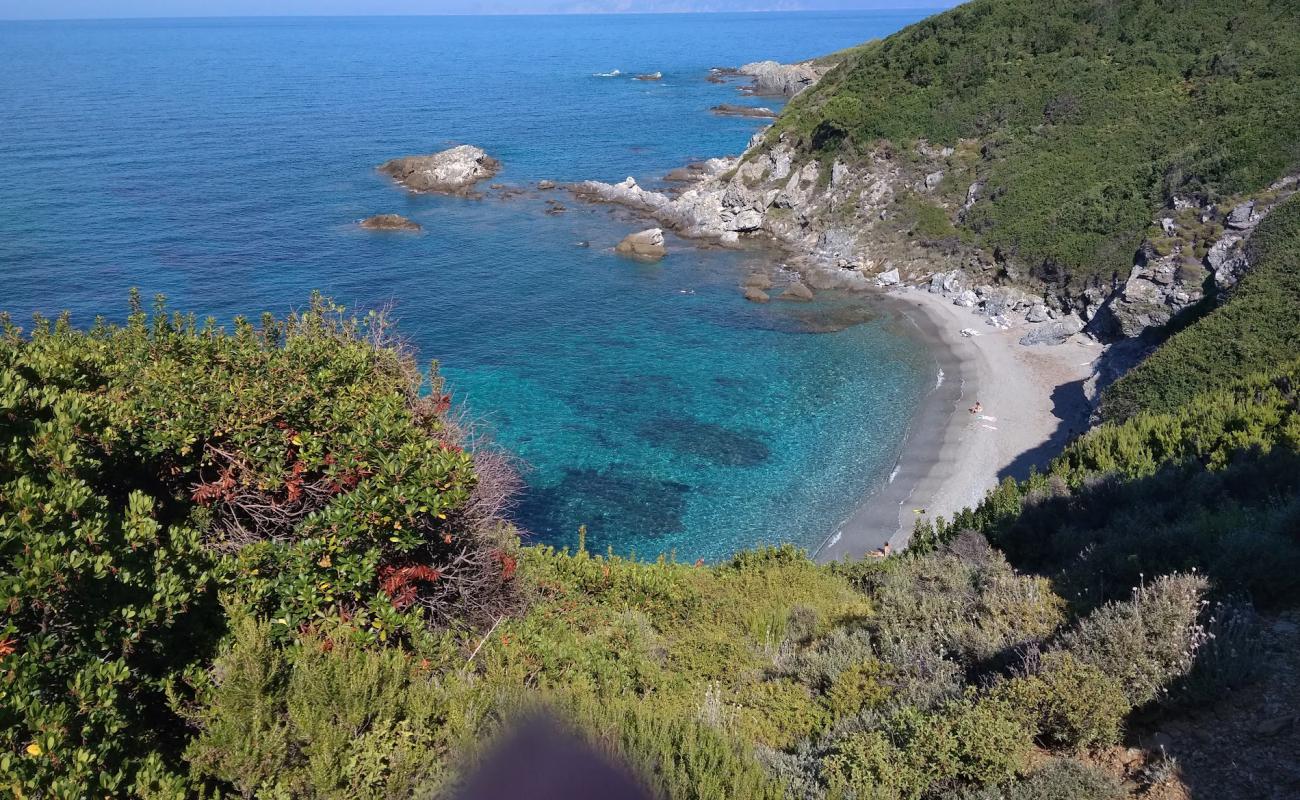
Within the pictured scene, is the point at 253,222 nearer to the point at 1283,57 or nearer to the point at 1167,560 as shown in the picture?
the point at 1167,560

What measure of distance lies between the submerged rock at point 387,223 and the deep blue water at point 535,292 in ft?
3.51

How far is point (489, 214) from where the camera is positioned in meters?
63.1

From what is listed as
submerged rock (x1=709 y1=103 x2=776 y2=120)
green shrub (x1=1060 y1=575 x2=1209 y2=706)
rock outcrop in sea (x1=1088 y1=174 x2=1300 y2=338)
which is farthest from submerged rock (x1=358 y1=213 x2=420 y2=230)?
submerged rock (x1=709 y1=103 x2=776 y2=120)

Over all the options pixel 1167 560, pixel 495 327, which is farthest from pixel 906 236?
pixel 1167 560

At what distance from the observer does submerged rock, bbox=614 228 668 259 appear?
178ft

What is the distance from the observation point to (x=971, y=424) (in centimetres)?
3312

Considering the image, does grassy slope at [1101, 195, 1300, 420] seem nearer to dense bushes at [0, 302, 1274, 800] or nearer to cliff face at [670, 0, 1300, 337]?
cliff face at [670, 0, 1300, 337]

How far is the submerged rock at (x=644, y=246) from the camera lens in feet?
178

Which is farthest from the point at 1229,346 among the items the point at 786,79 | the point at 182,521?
the point at 786,79

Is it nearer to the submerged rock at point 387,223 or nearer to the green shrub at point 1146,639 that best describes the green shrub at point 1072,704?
the green shrub at point 1146,639

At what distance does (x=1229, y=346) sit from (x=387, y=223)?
174 feet

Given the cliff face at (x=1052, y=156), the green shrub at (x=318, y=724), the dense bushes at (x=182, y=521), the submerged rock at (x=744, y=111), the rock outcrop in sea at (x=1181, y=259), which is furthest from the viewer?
the submerged rock at (x=744, y=111)

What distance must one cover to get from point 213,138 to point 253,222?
32235mm

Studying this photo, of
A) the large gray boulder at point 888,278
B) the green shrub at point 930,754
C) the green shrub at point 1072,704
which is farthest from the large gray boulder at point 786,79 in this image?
the green shrub at point 930,754
